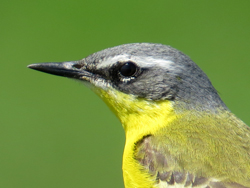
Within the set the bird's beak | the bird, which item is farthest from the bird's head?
the bird's beak

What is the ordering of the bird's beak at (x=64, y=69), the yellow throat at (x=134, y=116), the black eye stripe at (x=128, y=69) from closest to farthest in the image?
the yellow throat at (x=134, y=116)
the black eye stripe at (x=128, y=69)
the bird's beak at (x=64, y=69)

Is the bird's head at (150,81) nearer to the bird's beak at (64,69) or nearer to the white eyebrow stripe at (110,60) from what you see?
the white eyebrow stripe at (110,60)

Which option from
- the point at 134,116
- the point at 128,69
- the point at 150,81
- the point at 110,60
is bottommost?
the point at 134,116

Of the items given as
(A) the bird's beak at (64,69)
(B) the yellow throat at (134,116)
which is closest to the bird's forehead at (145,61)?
(B) the yellow throat at (134,116)

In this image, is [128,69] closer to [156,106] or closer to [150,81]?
[150,81]

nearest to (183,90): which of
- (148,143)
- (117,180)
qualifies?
(148,143)

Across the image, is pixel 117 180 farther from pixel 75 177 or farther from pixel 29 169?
pixel 29 169

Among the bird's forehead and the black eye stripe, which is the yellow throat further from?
the bird's forehead

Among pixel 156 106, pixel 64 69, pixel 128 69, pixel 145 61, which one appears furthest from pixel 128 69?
pixel 64 69

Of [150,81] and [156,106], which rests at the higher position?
[150,81]
